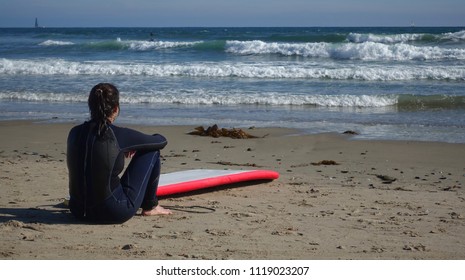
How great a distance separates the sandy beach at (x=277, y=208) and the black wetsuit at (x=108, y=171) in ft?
0.44

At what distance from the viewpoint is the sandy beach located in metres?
4.55

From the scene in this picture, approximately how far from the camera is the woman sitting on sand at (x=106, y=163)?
482cm

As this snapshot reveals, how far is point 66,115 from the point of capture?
13.0 metres

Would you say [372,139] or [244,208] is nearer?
[244,208]

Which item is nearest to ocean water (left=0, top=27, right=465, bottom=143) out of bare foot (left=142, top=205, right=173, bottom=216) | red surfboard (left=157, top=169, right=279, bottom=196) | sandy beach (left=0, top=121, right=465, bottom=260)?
sandy beach (left=0, top=121, right=465, bottom=260)

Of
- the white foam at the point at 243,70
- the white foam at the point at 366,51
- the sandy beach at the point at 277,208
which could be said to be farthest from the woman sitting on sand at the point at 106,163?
the white foam at the point at 366,51

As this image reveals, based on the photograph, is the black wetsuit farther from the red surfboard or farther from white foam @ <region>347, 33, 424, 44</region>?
white foam @ <region>347, 33, 424, 44</region>

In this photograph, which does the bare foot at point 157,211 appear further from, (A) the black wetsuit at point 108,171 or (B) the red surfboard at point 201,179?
(B) the red surfboard at point 201,179

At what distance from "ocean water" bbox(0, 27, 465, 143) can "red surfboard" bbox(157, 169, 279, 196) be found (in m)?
4.14

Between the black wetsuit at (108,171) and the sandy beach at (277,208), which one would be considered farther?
the black wetsuit at (108,171)

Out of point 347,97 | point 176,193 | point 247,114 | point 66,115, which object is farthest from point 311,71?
point 176,193

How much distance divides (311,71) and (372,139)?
31.0 ft

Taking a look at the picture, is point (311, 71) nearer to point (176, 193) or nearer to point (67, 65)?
point (67, 65)

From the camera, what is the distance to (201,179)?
20.7 ft
